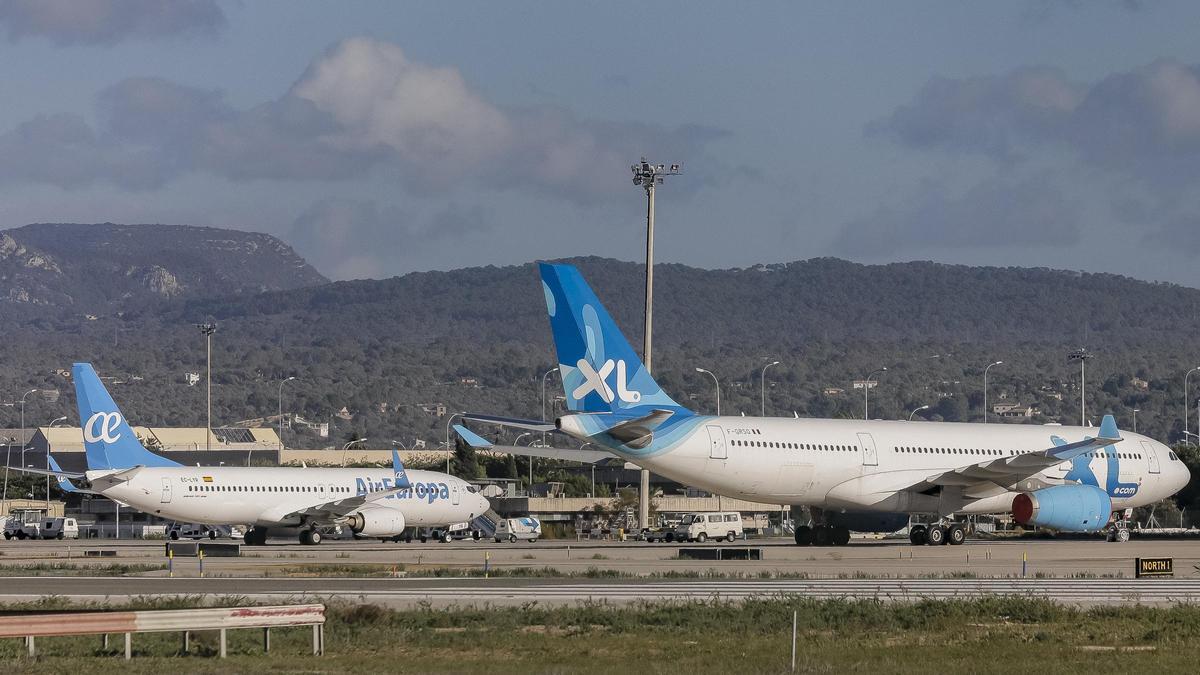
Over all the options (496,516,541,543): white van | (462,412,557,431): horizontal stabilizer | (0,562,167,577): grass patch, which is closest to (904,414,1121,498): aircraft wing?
(462,412,557,431): horizontal stabilizer

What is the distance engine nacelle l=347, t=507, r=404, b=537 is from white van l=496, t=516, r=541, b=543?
1043cm

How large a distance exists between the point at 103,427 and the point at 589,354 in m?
22.4

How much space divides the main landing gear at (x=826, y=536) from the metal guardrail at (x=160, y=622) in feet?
103

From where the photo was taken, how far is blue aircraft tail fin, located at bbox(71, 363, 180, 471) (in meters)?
59.0

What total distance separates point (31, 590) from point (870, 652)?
59.3ft

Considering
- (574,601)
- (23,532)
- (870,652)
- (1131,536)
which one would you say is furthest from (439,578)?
(23,532)

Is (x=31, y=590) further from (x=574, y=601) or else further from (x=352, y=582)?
(x=574, y=601)

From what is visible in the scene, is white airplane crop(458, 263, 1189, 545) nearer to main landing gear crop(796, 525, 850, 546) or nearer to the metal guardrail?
main landing gear crop(796, 525, 850, 546)

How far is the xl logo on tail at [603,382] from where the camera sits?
149 ft

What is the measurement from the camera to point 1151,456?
189 ft

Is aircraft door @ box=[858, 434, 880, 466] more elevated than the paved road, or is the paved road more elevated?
aircraft door @ box=[858, 434, 880, 466]

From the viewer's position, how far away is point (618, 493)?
380 ft

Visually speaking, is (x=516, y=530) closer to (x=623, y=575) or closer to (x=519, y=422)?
(x=519, y=422)

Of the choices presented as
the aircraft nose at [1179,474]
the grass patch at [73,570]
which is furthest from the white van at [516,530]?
the grass patch at [73,570]
